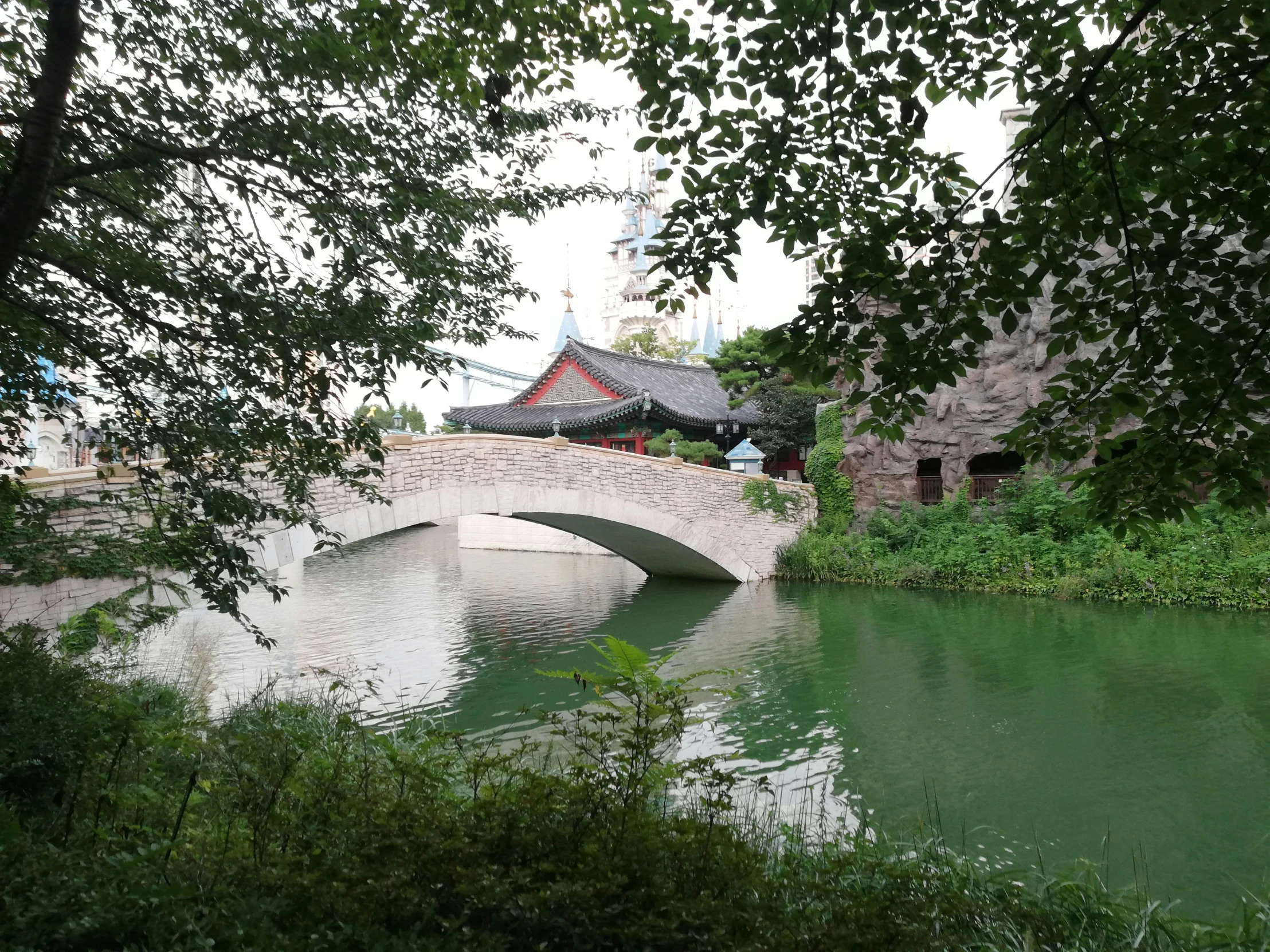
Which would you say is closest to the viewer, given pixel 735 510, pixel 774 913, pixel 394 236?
pixel 774 913

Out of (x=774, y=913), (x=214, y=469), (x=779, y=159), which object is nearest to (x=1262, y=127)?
(x=779, y=159)

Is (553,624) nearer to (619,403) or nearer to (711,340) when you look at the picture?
(619,403)

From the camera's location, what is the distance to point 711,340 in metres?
43.7

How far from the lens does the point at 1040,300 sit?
14609mm

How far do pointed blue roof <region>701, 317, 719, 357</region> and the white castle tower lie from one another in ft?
5.93

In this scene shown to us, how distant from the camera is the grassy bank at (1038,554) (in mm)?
12570

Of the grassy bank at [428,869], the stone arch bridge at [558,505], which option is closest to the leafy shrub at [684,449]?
the stone arch bridge at [558,505]

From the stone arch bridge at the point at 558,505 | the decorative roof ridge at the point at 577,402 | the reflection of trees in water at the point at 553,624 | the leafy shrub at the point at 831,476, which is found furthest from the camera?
the decorative roof ridge at the point at 577,402

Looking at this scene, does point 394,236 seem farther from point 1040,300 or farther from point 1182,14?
point 1040,300

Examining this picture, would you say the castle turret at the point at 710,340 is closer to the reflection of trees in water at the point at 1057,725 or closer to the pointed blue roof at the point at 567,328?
the pointed blue roof at the point at 567,328

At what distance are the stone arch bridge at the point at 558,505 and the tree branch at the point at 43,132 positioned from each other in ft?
14.7

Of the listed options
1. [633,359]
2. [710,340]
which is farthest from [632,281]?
[633,359]

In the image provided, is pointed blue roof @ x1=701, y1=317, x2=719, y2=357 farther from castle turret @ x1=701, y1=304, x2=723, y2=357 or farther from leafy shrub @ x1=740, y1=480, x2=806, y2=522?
leafy shrub @ x1=740, y1=480, x2=806, y2=522

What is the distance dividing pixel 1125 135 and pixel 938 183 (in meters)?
0.73
